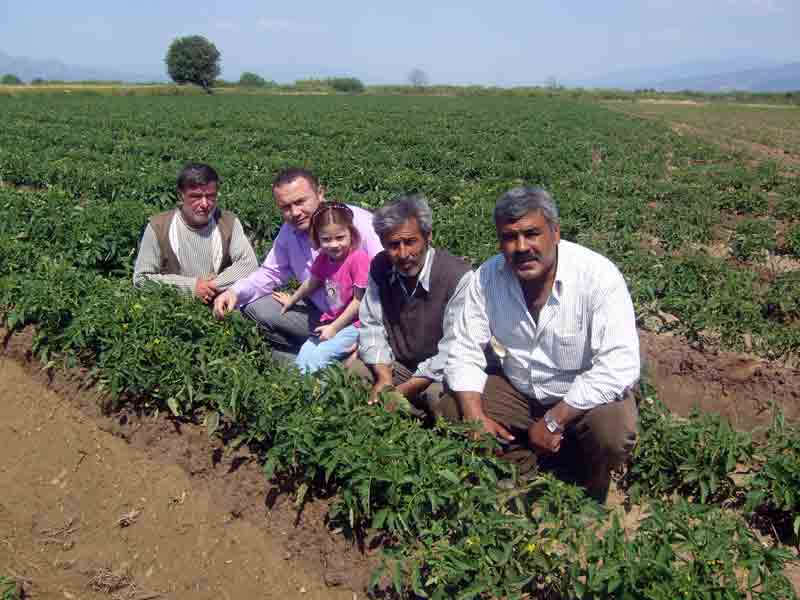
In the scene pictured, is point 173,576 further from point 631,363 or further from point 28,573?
point 631,363

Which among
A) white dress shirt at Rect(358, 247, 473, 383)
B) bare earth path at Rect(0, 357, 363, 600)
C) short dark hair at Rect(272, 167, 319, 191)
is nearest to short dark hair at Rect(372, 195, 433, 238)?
white dress shirt at Rect(358, 247, 473, 383)

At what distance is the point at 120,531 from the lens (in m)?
3.33

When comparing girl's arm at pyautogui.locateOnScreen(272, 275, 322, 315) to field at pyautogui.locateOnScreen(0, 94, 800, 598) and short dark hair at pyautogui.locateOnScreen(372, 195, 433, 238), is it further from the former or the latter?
short dark hair at pyautogui.locateOnScreen(372, 195, 433, 238)

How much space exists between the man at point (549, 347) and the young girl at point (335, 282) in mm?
949

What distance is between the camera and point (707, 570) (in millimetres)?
2252

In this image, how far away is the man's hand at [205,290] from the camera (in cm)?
457

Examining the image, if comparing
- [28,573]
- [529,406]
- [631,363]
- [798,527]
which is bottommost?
[28,573]

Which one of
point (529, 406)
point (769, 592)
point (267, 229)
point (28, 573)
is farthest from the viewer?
point (267, 229)

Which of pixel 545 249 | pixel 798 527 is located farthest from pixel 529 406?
pixel 798 527

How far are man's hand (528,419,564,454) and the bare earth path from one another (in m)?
1.15

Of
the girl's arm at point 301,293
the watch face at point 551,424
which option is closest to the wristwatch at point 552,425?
the watch face at point 551,424

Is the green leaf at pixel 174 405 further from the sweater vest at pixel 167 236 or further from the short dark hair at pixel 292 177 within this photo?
the short dark hair at pixel 292 177

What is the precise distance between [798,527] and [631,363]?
3.41 ft

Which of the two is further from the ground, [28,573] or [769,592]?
[769,592]
